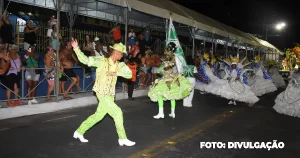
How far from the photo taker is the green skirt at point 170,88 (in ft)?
28.0

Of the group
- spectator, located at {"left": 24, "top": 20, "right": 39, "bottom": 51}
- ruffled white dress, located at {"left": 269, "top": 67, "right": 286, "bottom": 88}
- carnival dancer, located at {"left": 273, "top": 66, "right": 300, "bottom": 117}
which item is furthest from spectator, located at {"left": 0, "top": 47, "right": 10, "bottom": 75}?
ruffled white dress, located at {"left": 269, "top": 67, "right": 286, "bottom": 88}

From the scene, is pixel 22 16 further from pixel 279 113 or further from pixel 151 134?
pixel 279 113

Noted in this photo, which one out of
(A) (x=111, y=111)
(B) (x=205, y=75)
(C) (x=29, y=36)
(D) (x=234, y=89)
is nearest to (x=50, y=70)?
(C) (x=29, y=36)

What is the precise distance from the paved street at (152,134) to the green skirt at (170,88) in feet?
2.16

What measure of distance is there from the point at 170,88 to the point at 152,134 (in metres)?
1.94

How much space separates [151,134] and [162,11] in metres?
7.06

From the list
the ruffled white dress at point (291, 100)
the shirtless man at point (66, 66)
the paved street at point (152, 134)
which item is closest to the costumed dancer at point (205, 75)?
the paved street at point (152, 134)

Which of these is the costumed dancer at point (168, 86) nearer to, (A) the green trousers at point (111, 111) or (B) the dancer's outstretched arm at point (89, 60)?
(A) the green trousers at point (111, 111)

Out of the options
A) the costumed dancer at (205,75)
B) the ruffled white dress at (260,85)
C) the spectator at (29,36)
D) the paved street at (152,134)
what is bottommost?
the paved street at (152,134)

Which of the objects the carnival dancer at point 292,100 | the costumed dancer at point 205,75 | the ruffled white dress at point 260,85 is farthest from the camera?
the ruffled white dress at point 260,85

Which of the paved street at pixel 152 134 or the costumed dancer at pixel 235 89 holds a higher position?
the costumed dancer at pixel 235 89

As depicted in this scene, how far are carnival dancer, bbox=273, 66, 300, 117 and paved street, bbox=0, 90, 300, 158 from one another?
0.25 metres

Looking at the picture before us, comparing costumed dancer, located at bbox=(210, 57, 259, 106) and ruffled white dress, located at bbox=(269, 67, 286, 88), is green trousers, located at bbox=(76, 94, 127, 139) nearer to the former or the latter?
costumed dancer, located at bbox=(210, 57, 259, 106)

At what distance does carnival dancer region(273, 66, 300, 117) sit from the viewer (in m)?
9.77
